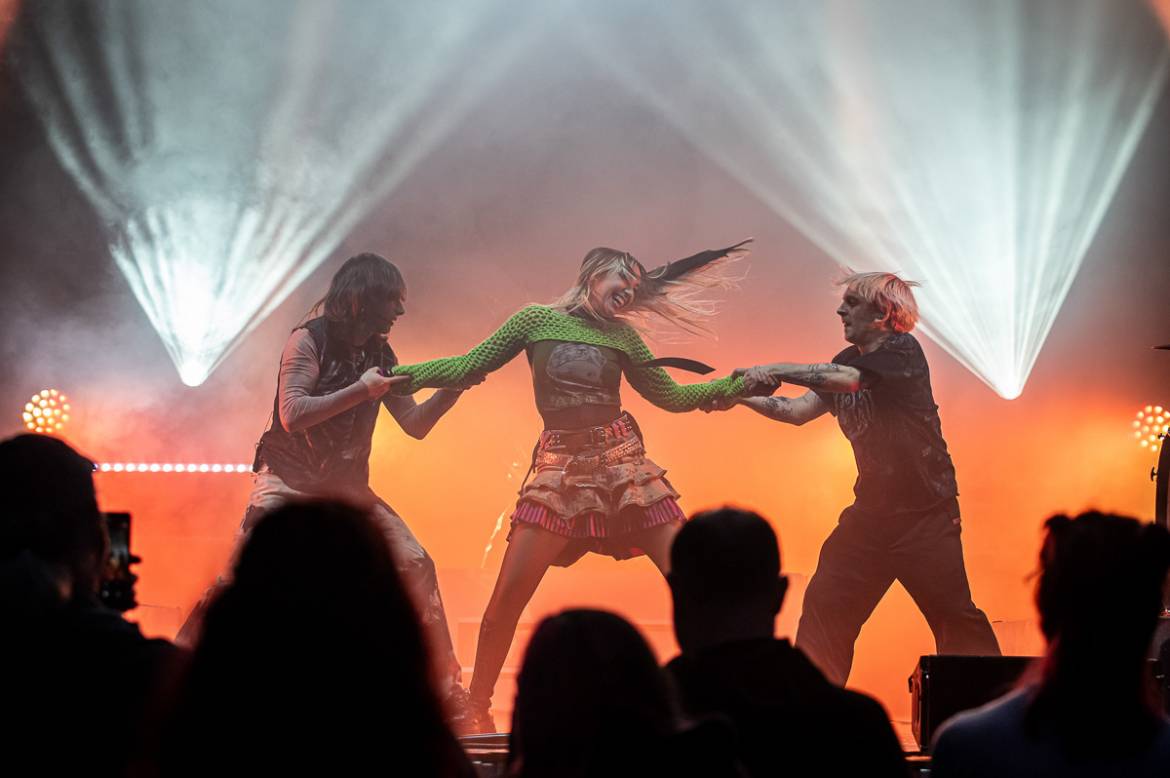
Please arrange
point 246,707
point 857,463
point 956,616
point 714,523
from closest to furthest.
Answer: point 246,707
point 714,523
point 956,616
point 857,463

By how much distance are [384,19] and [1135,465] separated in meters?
6.10

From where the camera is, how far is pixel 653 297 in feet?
25.4

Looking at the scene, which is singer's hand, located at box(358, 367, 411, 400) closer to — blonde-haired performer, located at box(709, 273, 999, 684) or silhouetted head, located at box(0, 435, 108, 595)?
blonde-haired performer, located at box(709, 273, 999, 684)

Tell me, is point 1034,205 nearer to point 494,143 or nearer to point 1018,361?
point 1018,361

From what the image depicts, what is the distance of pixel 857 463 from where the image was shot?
24.9ft

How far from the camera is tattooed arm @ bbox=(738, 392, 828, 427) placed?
300 inches

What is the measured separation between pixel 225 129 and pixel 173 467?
2.40 m

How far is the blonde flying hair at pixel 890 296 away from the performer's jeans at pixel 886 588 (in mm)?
1213

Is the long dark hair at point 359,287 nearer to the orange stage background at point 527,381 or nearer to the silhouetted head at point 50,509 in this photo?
the orange stage background at point 527,381

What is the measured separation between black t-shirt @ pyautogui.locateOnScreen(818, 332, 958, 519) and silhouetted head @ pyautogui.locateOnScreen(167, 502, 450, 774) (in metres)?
6.30

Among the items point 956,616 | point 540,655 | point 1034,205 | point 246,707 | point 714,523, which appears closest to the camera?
point 246,707

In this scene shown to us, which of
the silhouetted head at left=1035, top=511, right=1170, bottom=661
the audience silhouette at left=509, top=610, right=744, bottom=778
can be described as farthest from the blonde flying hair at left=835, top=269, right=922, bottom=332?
the audience silhouette at left=509, top=610, right=744, bottom=778

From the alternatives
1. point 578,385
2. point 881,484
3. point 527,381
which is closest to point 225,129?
point 527,381

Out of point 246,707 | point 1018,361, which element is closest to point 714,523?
point 246,707
